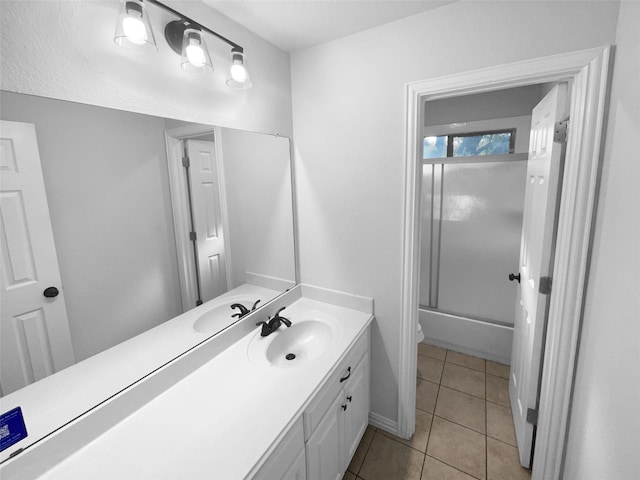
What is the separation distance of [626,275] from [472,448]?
55.3 inches

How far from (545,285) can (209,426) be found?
1.53m

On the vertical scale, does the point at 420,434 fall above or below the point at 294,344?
below

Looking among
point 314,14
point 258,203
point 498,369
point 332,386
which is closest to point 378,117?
point 314,14

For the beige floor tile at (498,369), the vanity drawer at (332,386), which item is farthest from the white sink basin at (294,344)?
the beige floor tile at (498,369)

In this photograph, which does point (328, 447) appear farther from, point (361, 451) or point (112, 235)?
point (112, 235)

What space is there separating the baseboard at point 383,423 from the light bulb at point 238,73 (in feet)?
6.78

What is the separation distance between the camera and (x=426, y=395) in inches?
87.0

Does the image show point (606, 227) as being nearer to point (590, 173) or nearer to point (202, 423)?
point (590, 173)

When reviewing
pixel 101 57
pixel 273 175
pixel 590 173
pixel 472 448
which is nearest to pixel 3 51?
pixel 101 57

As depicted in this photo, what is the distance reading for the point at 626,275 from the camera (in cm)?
92

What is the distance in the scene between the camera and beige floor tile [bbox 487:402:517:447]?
184 centimetres

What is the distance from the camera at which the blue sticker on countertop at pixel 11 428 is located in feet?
2.57

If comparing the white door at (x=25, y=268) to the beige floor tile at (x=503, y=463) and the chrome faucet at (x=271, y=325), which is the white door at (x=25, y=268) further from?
the beige floor tile at (x=503, y=463)

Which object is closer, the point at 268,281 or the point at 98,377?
the point at 98,377
